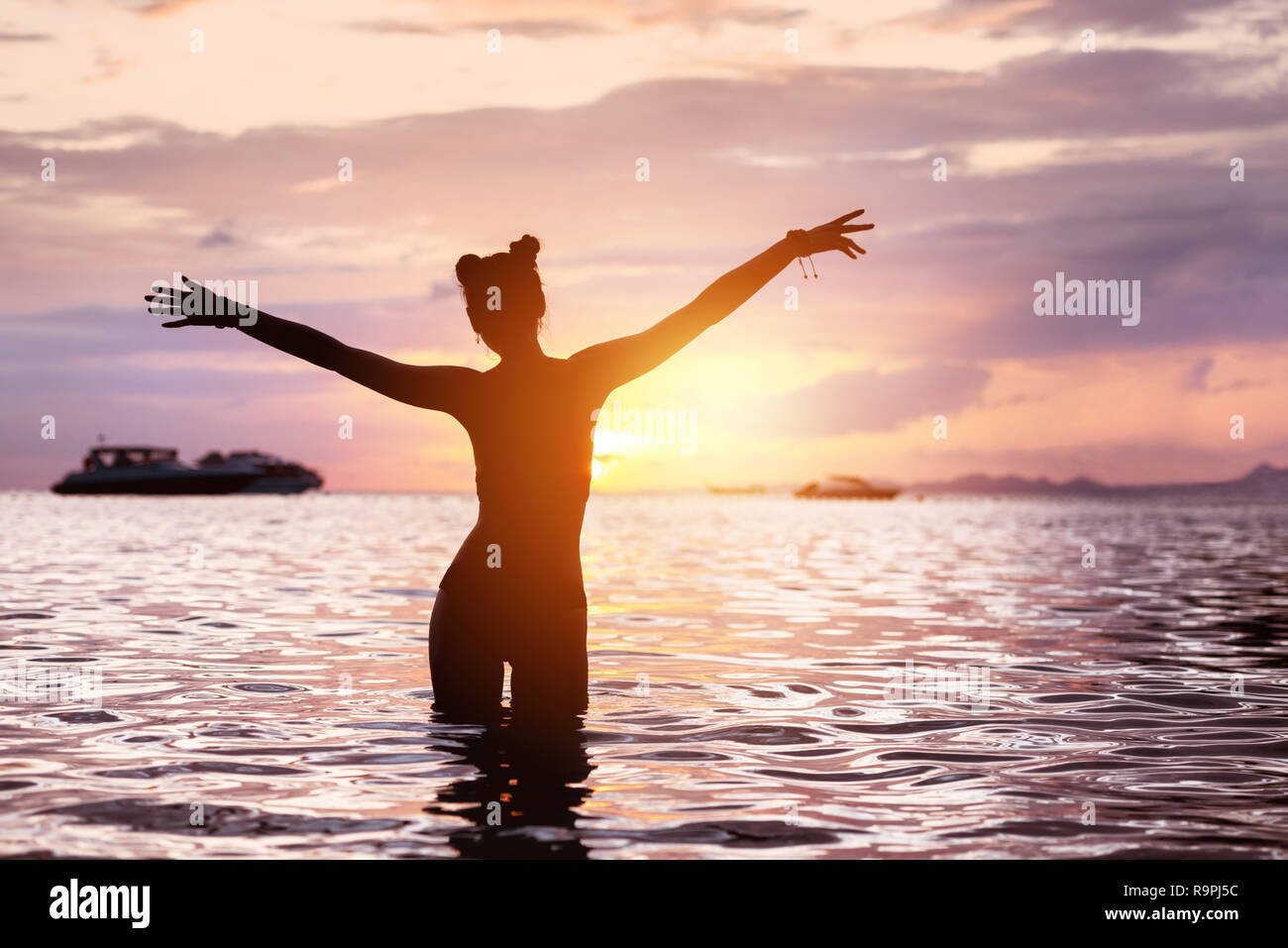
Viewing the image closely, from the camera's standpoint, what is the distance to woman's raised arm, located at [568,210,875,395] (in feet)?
19.0

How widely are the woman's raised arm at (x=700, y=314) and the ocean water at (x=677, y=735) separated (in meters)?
2.04

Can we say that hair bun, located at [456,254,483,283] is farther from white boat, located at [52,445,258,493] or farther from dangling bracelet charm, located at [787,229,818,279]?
white boat, located at [52,445,258,493]

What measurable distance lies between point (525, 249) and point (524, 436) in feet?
3.06

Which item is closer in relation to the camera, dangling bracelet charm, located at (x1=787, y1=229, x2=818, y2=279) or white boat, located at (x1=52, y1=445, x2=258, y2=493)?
dangling bracelet charm, located at (x1=787, y1=229, x2=818, y2=279)

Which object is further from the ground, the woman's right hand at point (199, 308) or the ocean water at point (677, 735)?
the woman's right hand at point (199, 308)

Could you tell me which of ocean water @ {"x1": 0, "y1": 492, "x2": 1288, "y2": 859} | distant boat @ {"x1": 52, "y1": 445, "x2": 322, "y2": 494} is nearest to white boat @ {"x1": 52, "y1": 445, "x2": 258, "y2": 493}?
distant boat @ {"x1": 52, "y1": 445, "x2": 322, "y2": 494}

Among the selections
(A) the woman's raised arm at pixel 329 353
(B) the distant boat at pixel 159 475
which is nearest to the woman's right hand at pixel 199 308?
(A) the woman's raised arm at pixel 329 353

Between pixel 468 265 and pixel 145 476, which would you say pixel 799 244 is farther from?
pixel 145 476

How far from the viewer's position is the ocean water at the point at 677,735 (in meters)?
4.93

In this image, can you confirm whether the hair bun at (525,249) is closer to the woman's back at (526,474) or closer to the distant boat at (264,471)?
the woman's back at (526,474)

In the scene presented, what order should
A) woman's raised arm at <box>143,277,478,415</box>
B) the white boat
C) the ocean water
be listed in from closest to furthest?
the ocean water, woman's raised arm at <box>143,277,478,415</box>, the white boat
